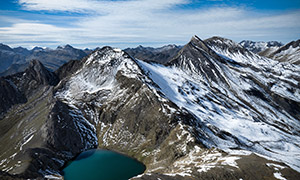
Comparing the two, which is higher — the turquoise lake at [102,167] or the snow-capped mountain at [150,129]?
the snow-capped mountain at [150,129]

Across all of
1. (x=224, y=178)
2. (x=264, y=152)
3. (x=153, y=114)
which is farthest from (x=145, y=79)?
(x=224, y=178)

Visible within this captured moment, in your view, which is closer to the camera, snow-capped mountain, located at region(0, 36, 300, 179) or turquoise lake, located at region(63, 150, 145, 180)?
snow-capped mountain, located at region(0, 36, 300, 179)

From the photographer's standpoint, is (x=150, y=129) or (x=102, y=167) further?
(x=150, y=129)

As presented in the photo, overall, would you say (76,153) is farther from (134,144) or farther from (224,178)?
(224,178)

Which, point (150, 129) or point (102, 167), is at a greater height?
point (150, 129)
